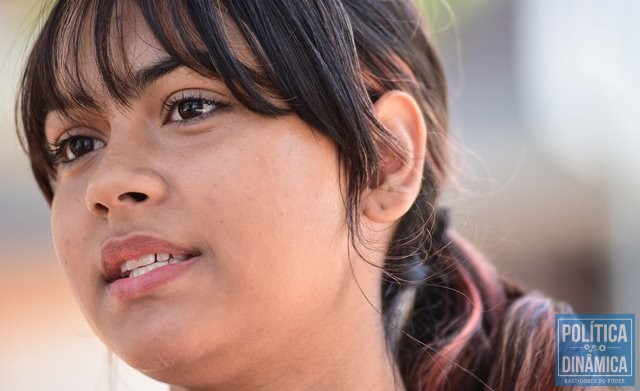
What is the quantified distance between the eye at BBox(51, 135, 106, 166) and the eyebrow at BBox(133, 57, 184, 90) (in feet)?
0.66

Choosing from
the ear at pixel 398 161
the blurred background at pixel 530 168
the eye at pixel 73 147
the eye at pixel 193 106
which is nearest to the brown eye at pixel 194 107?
the eye at pixel 193 106

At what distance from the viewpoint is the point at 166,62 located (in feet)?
4.87

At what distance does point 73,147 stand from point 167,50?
0.36 metres

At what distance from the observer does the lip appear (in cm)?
144

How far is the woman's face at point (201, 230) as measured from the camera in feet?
4.71

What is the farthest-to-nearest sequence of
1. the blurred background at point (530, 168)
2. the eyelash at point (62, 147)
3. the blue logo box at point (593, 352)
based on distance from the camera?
the blurred background at point (530, 168) < the blue logo box at point (593, 352) < the eyelash at point (62, 147)

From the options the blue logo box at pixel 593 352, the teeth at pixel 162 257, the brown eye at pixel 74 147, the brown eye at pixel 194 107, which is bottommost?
the blue logo box at pixel 593 352

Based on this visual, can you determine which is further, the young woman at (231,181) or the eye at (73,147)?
the eye at (73,147)

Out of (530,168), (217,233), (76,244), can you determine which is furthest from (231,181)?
(530,168)

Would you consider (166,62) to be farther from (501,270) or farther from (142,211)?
(501,270)

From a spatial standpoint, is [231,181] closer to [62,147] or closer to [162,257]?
[162,257]

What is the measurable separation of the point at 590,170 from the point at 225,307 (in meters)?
2.78

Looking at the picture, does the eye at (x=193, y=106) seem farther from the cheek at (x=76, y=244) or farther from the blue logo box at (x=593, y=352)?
the blue logo box at (x=593, y=352)

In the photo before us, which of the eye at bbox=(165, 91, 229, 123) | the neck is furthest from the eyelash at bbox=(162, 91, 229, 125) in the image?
the neck
